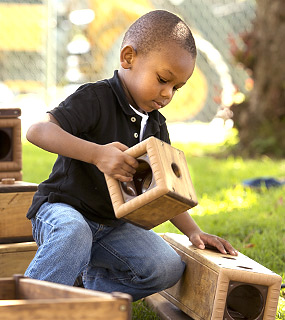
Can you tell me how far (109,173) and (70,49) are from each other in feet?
24.3

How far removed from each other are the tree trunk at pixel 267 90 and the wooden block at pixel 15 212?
4558 millimetres

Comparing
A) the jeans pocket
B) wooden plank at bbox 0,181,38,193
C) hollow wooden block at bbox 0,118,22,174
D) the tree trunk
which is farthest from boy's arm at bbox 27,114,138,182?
the tree trunk

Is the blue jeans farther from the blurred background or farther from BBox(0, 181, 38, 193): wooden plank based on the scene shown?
the blurred background

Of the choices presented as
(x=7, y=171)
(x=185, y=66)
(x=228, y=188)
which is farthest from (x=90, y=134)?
(x=228, y=188)

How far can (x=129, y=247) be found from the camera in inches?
95.0

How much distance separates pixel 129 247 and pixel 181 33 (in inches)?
31.9

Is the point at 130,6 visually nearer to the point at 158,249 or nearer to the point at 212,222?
the point at 212,222

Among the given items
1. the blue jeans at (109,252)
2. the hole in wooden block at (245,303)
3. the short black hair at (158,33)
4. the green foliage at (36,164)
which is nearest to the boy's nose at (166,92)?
the short black hair at (158,33)

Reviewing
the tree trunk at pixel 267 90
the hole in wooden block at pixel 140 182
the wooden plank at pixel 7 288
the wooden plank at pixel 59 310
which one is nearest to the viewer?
the wooden plank at pixel 59 310

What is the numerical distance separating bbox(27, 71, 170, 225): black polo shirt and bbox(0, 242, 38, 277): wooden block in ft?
1.15

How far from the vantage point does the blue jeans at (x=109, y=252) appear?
2.12 metres

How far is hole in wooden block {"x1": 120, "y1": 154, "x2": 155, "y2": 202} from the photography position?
6.83ft

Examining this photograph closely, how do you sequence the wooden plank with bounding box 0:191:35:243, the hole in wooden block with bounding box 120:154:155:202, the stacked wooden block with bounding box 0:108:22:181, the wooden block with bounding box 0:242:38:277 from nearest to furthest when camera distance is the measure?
1. the hole in wooden block with bounding box 120:154:155:202
2. the wooden block with bounding box 0:242:38:277
3. the wooden plank with bounding box 0:191:35:243
4. the stacked wooden block with bounding box 0:108:22:181

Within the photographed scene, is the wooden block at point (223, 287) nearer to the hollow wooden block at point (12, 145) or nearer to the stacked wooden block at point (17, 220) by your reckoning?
the stacked wooden block at point (17, 220)
